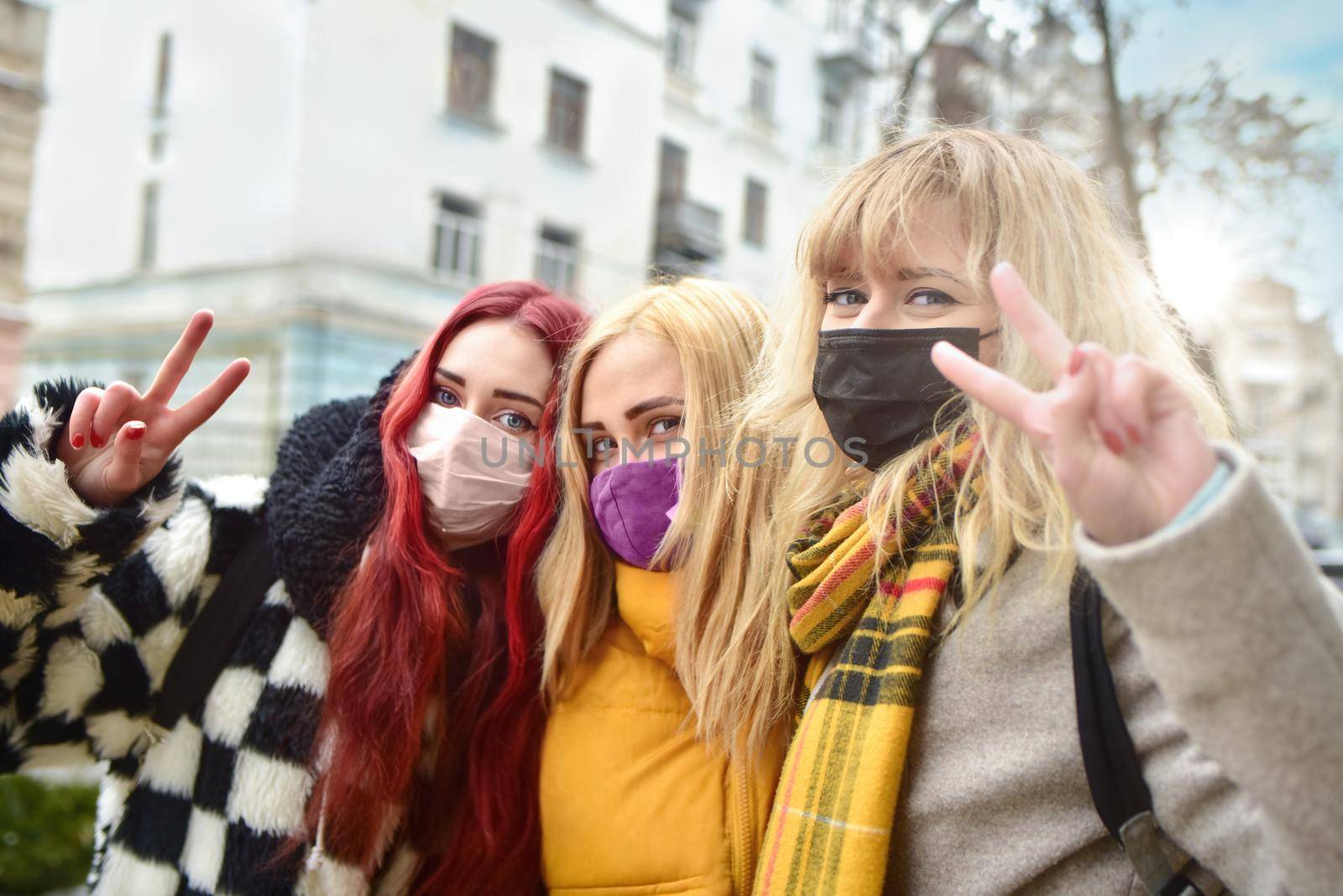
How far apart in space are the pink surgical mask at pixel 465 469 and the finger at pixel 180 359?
49cm

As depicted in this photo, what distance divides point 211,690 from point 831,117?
58.7 feet

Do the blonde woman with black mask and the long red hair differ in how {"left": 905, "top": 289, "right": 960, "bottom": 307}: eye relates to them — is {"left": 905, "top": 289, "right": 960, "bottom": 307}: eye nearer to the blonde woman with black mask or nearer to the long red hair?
the blonde woman with black mask

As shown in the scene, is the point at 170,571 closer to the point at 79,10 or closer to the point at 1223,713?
the point at 1223,713

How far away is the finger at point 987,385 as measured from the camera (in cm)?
115

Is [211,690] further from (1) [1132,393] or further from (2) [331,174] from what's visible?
(2) [331,174]

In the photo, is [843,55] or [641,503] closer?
[641,503]

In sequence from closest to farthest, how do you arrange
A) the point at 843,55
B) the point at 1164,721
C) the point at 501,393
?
the point at 1164,721 < the point at 501,393 < the point at 843,55

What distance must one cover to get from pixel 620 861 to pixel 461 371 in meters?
1.04

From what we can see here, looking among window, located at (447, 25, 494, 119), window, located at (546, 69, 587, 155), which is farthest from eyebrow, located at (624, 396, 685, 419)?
window, located at (546, 69, 587, 155)

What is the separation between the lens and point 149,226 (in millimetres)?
12562

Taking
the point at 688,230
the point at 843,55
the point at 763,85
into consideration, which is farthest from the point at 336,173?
the point at 843,55

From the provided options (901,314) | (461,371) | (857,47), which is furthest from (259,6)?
(901,314)

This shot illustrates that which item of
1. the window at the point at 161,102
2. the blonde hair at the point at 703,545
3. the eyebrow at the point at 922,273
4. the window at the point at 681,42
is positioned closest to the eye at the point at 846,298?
the eyebrow at the point at 922,273

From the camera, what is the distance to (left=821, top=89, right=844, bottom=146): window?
17844mm
